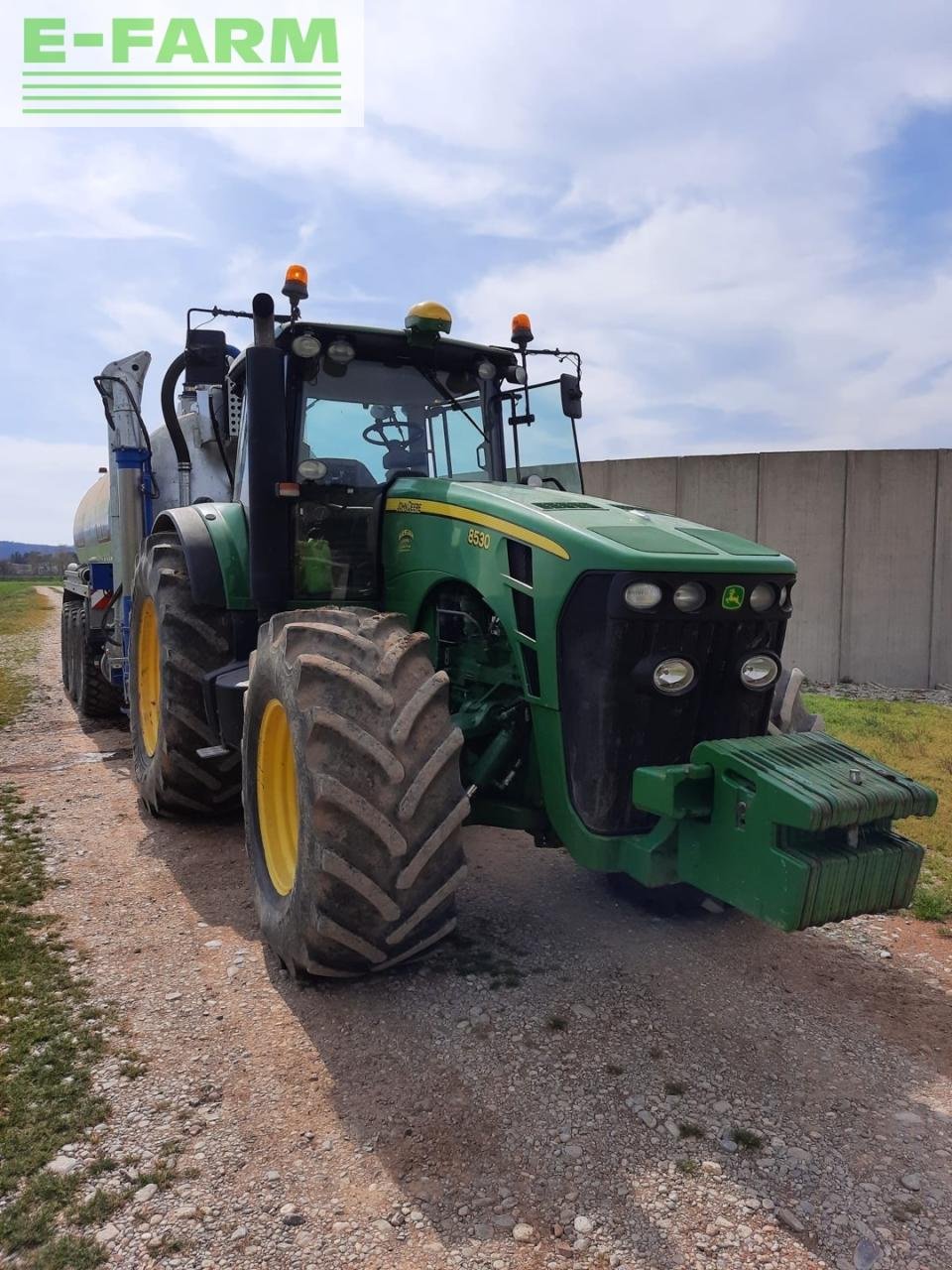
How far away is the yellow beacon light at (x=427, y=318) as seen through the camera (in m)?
4.56

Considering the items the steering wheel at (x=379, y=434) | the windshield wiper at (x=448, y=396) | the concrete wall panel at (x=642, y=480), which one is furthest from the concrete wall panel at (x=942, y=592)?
the steering wheel at (x=379, y=434)

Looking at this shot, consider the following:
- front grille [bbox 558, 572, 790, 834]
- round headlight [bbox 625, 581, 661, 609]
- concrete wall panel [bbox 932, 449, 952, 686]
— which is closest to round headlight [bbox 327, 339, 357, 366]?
front grille [bbox 558, 572, 790, 834]

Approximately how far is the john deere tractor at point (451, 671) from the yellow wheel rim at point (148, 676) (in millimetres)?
710

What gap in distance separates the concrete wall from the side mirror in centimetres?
882

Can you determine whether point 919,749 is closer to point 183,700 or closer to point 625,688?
point 625,688

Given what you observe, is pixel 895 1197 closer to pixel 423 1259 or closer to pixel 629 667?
pixel 423 1259

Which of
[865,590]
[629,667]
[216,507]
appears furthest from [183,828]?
[865,590]

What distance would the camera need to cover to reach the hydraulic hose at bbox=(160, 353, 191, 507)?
695 centimetres

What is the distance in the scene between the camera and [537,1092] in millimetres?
2982

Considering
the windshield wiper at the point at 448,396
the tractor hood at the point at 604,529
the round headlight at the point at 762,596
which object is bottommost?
the round headlight at the point at 762,596

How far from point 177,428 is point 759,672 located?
16.9ft

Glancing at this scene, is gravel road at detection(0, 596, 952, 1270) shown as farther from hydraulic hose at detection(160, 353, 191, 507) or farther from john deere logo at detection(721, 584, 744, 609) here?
hydraulic hose at detection(160, 353, 191, 507)

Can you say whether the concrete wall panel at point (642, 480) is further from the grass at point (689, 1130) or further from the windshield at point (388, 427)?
the grass at point (689, 1130)

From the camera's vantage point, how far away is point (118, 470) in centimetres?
795
